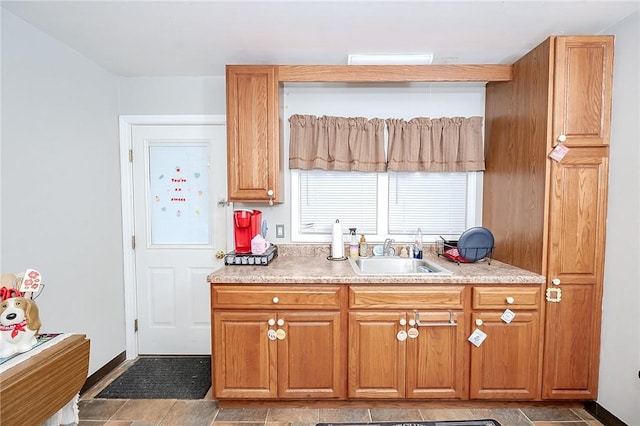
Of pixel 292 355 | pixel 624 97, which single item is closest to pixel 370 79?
pixel 624 97

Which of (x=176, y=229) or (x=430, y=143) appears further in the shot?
(x=176, y=229)

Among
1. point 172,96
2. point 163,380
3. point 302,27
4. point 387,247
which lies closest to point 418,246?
point 387,247

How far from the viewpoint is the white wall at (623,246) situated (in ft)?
5.95

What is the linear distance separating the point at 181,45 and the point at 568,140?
2.51 m

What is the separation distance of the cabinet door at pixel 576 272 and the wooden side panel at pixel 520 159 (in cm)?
10

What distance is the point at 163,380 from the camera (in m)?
2.47

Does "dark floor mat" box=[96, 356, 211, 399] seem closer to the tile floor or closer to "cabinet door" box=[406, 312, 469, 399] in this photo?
the tile floor

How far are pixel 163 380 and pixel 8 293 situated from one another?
138 cm

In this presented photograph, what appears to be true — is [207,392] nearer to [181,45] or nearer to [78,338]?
[78,338]

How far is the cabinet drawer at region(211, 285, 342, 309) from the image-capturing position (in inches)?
79.4

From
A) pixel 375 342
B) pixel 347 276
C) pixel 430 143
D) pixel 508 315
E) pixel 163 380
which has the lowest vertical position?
pixel 163 380

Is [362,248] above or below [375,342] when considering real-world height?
above

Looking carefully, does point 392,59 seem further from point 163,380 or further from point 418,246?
point 163,380

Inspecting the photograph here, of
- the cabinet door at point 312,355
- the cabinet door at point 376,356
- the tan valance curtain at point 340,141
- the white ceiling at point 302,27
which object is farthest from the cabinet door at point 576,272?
the cabinet door at point 312,355
